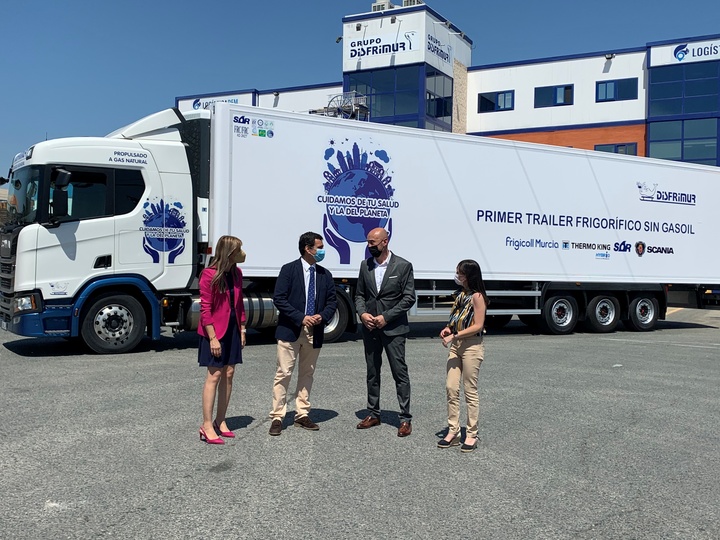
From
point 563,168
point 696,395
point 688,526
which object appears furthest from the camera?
point 563,168

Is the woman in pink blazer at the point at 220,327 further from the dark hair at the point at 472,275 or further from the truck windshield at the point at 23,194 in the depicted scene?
Result: the truck windshield at the point at 23,194

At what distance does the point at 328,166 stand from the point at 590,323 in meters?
7.09

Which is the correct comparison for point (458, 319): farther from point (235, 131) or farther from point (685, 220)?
point (685, 220)

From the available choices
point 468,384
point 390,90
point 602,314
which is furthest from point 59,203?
point 390,90

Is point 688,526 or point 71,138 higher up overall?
point 71,138

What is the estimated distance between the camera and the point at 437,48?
117 ft

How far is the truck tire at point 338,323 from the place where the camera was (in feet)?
40.5

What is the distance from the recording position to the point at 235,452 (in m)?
5.45

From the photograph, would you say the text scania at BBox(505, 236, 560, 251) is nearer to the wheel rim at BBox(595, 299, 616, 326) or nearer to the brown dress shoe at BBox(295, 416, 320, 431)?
the wheel rim at BBox(595, 299, 616, 326)

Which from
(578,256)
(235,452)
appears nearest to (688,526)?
(235,452)

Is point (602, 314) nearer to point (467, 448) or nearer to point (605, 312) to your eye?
point (605, 312)

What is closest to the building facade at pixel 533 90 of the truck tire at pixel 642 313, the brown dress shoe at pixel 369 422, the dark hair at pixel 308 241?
the truck tire at pixel 642 313

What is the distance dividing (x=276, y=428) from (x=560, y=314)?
1039 centimetres

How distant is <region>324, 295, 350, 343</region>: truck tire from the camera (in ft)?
40.5
